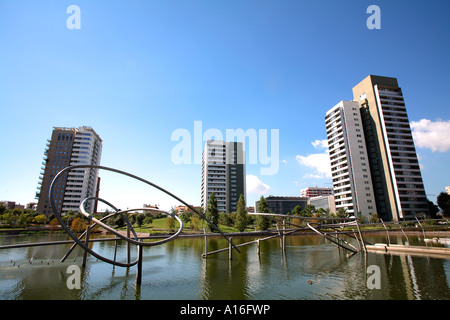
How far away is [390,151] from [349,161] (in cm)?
1527

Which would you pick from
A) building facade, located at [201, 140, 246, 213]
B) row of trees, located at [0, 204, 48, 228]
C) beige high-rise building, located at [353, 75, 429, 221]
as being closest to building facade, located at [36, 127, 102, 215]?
row of trees, located at [0, 204, 48, 228]

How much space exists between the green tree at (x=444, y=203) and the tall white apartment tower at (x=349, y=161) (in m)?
21.7

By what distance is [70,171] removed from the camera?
126 meters

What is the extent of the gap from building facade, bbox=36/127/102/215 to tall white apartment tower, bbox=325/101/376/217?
123140 millimetres

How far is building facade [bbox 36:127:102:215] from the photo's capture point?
390 ft

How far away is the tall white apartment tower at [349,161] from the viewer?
95.6 metres

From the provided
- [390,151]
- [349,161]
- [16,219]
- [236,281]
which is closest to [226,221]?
[349,161]

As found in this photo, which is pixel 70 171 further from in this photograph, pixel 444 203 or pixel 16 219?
pixel 444 203

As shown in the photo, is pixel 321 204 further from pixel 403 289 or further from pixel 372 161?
pixel 403 289

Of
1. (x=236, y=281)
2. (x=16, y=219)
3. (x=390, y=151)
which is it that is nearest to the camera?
(x=236, y=281)

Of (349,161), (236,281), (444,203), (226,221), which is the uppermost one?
(349,161)

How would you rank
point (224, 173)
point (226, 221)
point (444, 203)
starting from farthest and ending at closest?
point (224, 173)
point (226, 221)
point (444, 203)

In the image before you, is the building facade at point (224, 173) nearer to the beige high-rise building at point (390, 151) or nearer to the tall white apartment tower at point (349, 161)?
the tall white apartment tower at point (349, 161)
